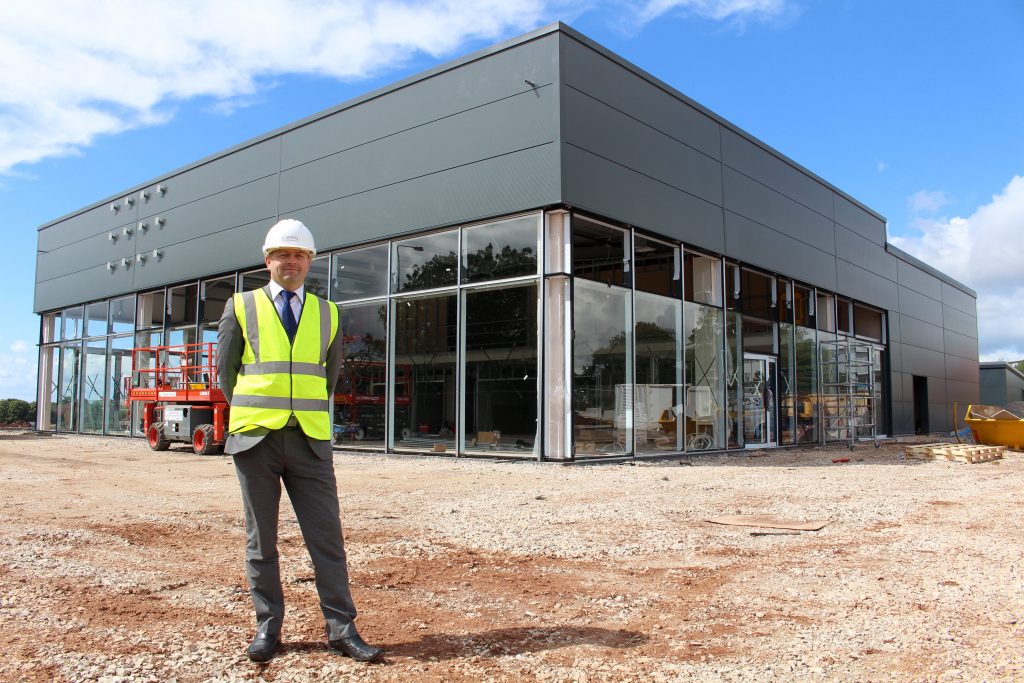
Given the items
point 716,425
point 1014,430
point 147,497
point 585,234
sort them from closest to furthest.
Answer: point 147,497 < point 585,234 < point 716,425 < point 1014,430

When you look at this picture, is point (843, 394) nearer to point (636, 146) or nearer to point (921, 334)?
point (921, 334)

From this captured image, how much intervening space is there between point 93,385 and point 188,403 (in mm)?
11059

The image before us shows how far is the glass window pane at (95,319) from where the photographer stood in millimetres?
26094

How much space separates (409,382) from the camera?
53.8ft

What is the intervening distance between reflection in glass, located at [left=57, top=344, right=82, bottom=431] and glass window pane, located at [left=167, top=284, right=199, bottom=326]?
6125mm

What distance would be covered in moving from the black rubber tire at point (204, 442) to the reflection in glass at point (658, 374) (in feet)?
29.1

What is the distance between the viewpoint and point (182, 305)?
2309 centimetres

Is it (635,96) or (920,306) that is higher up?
(635,96)

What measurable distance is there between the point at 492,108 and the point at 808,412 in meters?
A: 12.8

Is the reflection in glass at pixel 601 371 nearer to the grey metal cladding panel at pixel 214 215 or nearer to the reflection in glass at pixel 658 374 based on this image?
the reflection in glass at pixel 658 374

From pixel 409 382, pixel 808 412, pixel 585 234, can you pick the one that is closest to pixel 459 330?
pixel 409 382

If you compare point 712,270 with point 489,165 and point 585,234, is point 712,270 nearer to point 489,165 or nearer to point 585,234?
point 585,234

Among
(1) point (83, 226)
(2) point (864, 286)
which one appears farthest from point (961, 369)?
(1) point (83, 226)

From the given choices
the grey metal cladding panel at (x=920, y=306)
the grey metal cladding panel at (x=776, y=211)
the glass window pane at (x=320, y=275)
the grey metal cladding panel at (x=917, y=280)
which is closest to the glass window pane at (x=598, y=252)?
the grey metal cladding panel at (x=776, y=211)
